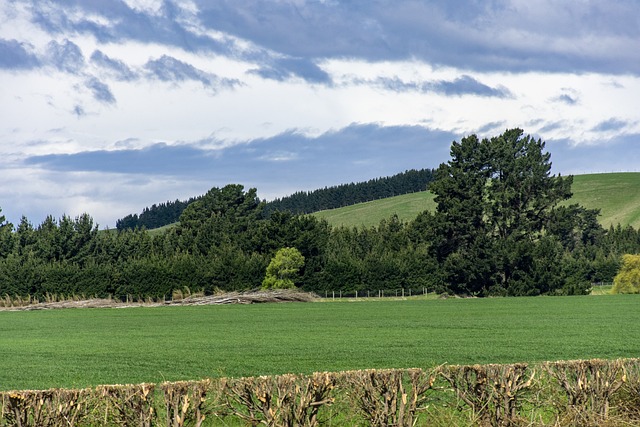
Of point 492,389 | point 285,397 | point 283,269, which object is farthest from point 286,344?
point 283,269

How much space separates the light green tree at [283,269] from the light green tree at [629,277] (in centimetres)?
3665

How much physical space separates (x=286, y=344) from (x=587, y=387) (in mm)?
19493

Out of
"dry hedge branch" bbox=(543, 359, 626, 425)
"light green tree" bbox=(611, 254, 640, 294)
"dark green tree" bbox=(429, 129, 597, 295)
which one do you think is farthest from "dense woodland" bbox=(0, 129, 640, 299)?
"dry hedge branch" bbox=(543, 359, 626, 425)

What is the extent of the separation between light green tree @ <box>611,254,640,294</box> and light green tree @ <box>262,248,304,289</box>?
36.6 metres

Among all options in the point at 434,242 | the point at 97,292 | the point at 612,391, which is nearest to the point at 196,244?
the point at 97,292

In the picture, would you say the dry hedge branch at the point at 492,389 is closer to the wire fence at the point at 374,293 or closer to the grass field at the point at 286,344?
the grass field at the point at 286,344

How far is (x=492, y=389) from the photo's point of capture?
1285 cm

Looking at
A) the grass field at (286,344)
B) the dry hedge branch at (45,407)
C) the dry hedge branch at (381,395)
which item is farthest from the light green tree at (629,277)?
the dry hedge branch at (45,407)

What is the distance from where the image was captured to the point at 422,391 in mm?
12500

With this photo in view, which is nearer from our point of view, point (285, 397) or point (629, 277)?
point (285, 397)

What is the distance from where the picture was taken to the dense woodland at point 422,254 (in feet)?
292

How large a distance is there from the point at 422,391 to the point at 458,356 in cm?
1405

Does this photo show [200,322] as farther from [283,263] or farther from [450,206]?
[450,206]

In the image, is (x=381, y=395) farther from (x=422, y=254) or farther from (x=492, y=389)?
(x=422, y=254)
